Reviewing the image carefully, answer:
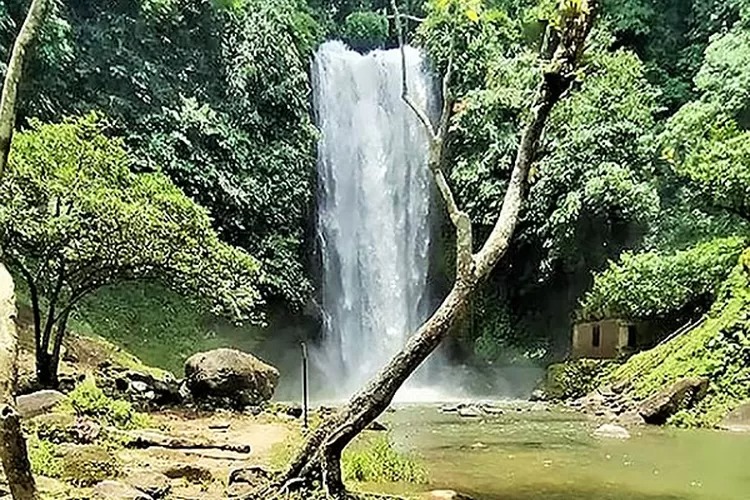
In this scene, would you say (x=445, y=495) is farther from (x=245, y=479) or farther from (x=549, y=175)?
(x=549, y=175)

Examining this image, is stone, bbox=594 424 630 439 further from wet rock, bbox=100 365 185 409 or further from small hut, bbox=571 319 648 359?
small hut, bbox=571 319 648 359

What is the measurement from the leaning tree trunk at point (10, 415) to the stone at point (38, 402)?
200 inches

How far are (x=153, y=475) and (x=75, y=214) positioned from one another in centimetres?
574

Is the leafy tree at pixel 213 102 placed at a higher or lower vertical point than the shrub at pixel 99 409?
higher

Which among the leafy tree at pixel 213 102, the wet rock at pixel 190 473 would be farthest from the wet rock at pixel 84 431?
the leafy tree at pixel 213 102

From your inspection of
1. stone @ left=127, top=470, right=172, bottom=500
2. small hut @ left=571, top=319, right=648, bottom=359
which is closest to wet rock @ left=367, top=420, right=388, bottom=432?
stone @ left=127, top=470, right=172, bottom=500

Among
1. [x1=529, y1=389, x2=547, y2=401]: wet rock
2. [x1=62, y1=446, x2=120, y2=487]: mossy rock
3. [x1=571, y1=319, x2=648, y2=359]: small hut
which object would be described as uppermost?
[x1=571, y1=319, x2=648, y2=359]: small hut

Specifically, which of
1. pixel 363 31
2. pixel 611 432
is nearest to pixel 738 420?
pixel 611 432

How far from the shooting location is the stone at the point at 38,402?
10.00 m

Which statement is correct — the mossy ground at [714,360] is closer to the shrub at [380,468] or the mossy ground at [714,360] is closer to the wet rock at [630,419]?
the wet rock at [630,419]

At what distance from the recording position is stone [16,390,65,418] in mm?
9995

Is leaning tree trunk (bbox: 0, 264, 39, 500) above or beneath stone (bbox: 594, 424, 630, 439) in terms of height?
above

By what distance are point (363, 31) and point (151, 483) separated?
2864 cm

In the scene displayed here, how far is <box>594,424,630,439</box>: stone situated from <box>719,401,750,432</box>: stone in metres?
1.49
